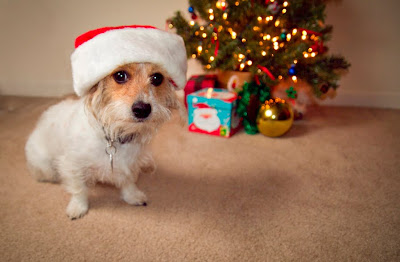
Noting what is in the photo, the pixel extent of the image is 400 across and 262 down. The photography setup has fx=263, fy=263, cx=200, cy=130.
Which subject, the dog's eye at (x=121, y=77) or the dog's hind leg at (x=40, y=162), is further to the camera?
the dog's hind leg at (x=40, y=162)

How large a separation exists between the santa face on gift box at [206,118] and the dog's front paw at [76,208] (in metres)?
1.10

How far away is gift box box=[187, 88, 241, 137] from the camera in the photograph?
201cm

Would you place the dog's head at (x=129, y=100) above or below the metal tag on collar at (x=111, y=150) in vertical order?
above

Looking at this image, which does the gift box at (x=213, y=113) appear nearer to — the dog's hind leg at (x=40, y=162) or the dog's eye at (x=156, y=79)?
the dog's eye at (x=156, y=79)

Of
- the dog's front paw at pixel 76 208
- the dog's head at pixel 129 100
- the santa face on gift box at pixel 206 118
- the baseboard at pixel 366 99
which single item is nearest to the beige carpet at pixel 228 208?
the dog's front paw at pixel 76 208

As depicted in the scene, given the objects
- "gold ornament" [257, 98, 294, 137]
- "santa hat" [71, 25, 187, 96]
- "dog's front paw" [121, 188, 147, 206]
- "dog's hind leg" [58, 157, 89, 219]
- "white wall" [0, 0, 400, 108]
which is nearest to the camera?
"santa hat" [71, 25, 187, 96]

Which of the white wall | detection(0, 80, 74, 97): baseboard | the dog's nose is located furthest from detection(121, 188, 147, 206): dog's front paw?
detection(0, 80, 74, 97): baseboard

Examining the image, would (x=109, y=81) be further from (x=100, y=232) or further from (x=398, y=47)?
(x=398, y=47)

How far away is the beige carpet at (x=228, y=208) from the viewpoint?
107 cm

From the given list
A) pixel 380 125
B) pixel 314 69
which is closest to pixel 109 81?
pixel 314 69

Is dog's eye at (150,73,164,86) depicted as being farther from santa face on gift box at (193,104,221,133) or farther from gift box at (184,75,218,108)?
gift box at (184,75,218,108)

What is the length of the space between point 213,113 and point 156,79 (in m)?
1.01

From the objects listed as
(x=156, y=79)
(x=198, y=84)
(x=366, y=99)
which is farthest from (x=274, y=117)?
(x=366, y=99)

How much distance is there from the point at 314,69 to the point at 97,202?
1812 mm
